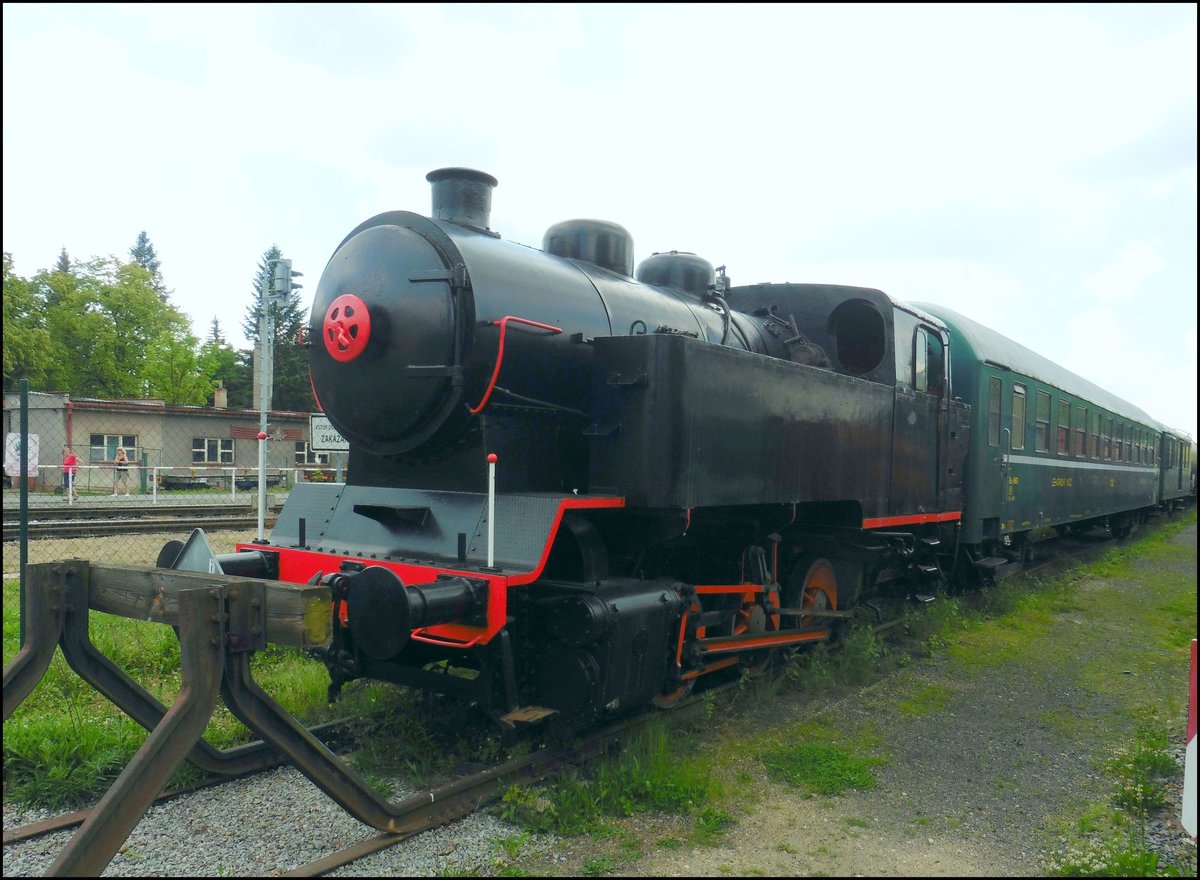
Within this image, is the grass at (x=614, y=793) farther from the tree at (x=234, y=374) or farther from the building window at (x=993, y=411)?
the tree at (x=234, y=374)

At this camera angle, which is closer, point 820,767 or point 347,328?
point 820,767

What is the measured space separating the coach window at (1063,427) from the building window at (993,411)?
343 cm

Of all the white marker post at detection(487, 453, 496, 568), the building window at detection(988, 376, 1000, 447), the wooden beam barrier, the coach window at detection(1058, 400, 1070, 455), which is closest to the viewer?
the wooden beam barrier

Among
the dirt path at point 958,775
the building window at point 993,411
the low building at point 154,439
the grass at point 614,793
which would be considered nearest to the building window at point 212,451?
the low building at point 154,439

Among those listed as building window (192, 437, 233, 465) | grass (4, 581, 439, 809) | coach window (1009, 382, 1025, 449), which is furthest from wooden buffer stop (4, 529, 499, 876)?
building window (192, 437, 233, 465)

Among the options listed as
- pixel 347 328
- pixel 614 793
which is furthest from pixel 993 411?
pixel 347 328

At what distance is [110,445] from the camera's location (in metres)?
20.4

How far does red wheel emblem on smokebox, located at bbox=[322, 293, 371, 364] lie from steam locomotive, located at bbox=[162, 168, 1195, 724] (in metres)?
0.01

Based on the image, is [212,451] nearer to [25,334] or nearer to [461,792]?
[25,334]

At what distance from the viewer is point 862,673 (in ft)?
20.9

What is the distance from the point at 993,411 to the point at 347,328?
762cm

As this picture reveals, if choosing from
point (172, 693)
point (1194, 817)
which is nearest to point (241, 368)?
point (172, 693)

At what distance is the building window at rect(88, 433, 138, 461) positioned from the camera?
19891 millimetres

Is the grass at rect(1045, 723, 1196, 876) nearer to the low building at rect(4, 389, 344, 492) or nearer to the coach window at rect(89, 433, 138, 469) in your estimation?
the low building at rect(4, 389, 344, 492)
